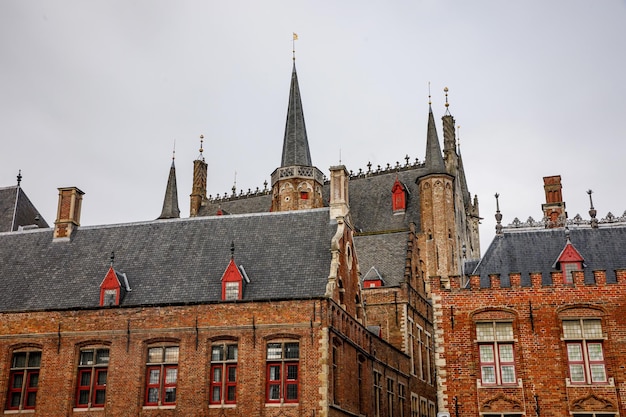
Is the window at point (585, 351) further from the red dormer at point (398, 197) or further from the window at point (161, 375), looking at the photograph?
the red dormer at point (398, 197)

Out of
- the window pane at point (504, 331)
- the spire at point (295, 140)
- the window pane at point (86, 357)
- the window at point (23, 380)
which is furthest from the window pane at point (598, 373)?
the spire at point (295, 140)

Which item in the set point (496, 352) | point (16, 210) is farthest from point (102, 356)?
point (16, 210)

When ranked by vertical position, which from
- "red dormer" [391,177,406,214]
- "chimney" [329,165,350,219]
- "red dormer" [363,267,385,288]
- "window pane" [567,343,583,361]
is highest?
"red dormer" [391,177,406,214]

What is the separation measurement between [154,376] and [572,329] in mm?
13888

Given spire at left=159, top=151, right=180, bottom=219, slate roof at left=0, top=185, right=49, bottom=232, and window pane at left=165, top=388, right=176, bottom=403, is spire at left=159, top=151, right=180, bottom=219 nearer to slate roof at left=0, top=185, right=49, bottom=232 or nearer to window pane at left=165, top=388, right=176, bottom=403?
slate roof at left=0, top=185, right=49, bottom=232

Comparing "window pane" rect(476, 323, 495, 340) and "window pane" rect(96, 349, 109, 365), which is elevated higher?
"window pane" rect(476, 323, 495, 340)

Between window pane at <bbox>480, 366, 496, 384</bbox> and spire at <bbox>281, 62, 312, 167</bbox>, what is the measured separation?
2112 centimetres

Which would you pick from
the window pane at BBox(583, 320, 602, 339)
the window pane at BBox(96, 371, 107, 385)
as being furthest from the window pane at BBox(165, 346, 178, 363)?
the window pane at BBox(583, 320, 602, 339)

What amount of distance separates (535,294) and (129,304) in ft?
45.6

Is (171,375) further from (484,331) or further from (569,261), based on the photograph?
(569,261)

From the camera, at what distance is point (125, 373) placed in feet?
82.3

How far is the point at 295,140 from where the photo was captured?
4256 cm

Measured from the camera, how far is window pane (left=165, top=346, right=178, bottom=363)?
81.9 ft

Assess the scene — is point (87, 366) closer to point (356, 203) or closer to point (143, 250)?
point (143, 250)
